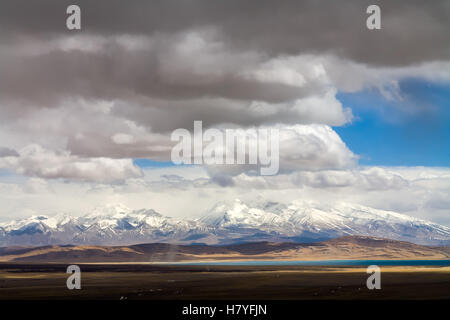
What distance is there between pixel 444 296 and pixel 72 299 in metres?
79.3
